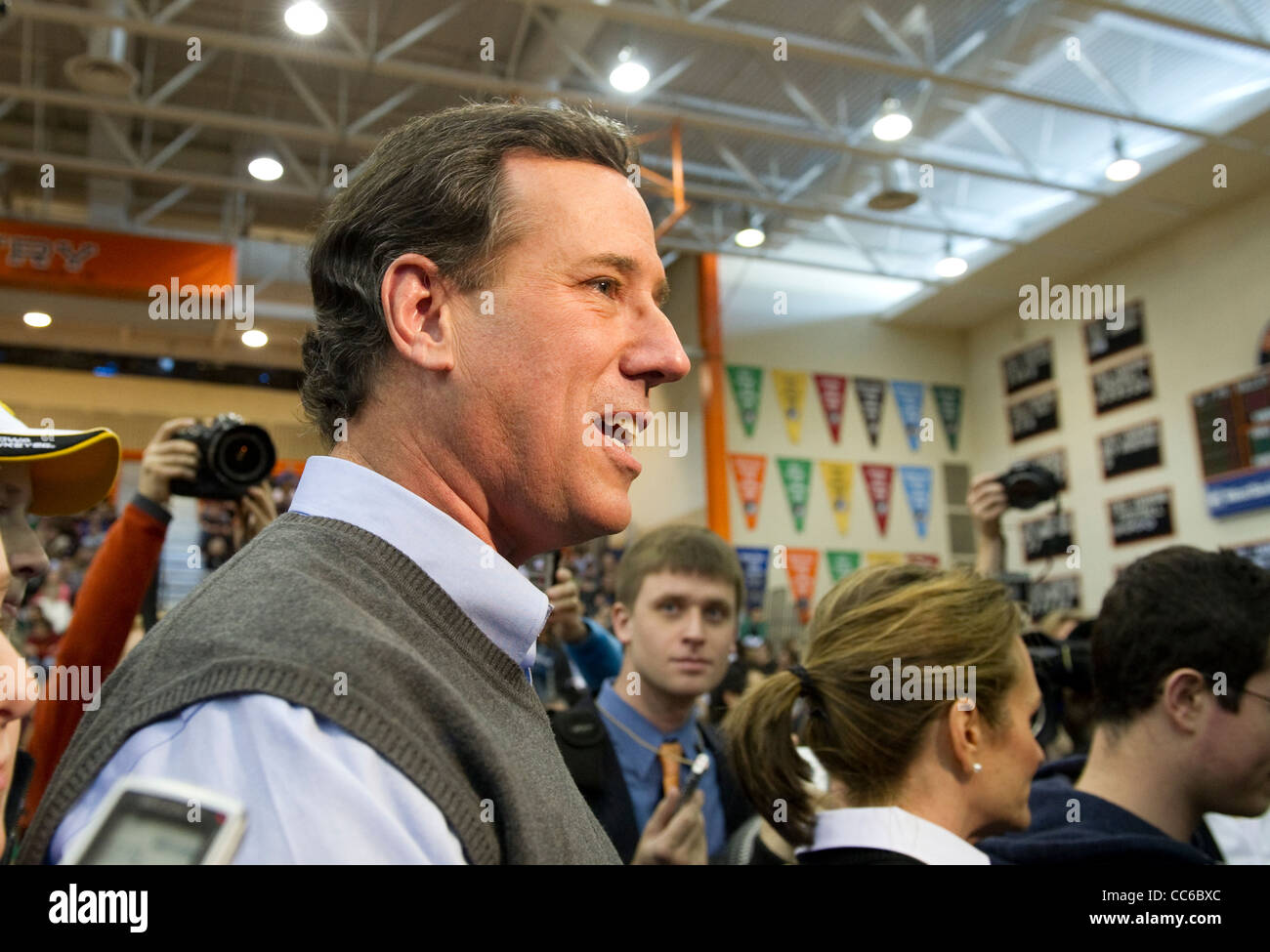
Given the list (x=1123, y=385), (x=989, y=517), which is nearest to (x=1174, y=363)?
(x=1123, y=385)

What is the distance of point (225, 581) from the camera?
715 mm

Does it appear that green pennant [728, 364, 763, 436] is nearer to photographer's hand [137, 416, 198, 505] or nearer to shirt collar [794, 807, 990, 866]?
photographer's hand [137, 416, 198, 505]

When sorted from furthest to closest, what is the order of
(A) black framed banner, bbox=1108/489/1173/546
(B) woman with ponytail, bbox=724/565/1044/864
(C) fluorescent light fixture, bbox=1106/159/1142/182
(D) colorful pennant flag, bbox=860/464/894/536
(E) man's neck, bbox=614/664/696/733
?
(D) colorful pennant flag, bbox=860/464/894/536, (A) black framed banner, bbox=1108/489/1173/546, (C) fluorescent light fixture, bbox=1106/159/1142/182, (E) man's neck, bbox=614/664/696/733, (B) woman with ponytail, bbox=724/565/1044/864

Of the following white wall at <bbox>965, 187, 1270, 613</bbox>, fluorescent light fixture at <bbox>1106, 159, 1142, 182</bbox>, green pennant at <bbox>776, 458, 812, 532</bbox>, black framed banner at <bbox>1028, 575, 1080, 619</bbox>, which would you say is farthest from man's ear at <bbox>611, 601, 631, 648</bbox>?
green pennant at <bbox>776, 458, 812, 532</bbox>

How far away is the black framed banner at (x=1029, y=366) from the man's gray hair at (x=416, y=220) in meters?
10.6

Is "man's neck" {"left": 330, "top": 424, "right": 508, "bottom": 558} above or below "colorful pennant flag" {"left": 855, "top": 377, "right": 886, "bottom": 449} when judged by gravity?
below

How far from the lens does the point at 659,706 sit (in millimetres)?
2164

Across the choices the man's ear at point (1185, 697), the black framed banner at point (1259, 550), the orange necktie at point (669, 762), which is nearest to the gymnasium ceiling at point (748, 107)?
the black framed banner at point (1259, 550)

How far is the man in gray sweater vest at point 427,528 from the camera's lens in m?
0.59

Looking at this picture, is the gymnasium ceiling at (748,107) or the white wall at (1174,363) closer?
the gymnasium ceiling at (748,107)

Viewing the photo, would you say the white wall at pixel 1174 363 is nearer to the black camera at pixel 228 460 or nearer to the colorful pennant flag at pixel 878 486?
the colorful pennant flag at pixel 878 486

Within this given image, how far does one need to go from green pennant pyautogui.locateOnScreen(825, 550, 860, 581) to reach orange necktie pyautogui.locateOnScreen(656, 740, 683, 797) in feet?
29.0

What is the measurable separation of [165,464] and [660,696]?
1.05 metres

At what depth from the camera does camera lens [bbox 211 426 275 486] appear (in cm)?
181
